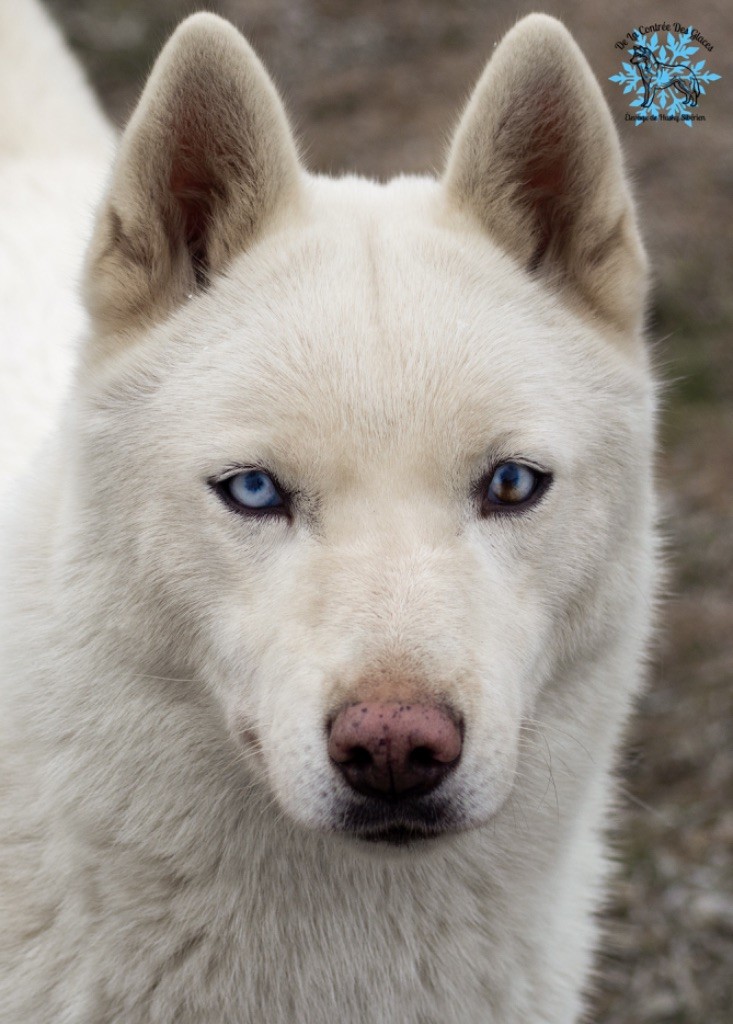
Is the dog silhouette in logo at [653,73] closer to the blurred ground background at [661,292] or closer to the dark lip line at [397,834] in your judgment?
the blurred ground background at [661,292]

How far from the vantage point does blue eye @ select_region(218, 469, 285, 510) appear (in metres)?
2.58

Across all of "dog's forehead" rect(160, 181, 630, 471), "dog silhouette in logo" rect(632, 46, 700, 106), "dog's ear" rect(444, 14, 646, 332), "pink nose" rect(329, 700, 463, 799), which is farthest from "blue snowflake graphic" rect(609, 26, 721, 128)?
"pink nose" rect(329, 700, 463, 799)

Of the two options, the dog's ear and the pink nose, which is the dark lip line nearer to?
the pink nose

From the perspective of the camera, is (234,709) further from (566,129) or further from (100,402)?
(566,129)

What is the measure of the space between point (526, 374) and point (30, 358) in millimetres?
1945

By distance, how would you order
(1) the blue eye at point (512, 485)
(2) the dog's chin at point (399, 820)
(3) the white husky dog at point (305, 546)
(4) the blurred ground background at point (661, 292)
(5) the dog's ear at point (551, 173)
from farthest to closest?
(4) the blurred ground background at point (661, 292), (5) the dog's ear at point (551, 173), (1) the blue eye at point (512, 485), (3) the white husky dog at point (305, 546), (2) the dog's chin at point (399, 820)

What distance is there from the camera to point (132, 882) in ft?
9.36

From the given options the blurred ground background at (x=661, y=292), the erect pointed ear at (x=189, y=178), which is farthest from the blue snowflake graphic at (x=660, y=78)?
the erect pointed ear at (x=189, y=178)

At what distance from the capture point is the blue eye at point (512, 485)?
2643 millimetres

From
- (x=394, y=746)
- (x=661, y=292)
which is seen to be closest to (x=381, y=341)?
(x=394, y=746)

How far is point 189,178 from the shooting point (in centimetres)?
291

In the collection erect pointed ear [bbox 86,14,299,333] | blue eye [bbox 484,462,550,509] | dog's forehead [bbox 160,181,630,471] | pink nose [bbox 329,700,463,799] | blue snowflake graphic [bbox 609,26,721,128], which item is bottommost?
pink nose [bbox 329,700,463,799]

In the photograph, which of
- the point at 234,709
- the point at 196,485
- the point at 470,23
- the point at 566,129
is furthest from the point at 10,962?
the point at 470,23

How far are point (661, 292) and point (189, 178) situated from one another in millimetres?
5219
